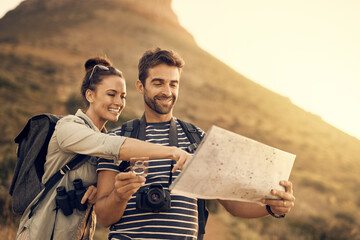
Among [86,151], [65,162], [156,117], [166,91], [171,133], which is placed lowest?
[65,162]

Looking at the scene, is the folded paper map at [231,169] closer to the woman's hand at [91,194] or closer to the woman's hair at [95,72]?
the woman's hand at [91,194]

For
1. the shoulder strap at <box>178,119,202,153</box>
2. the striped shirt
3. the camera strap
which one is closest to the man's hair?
the camera strap

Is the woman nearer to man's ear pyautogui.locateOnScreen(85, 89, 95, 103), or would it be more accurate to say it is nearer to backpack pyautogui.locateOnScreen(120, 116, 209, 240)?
man's ear pyautogui.locateOnScreen(85, 89, 95, 103)

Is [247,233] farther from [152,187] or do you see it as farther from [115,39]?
[115,39]

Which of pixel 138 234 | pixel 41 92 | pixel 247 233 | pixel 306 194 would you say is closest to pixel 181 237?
pixel 138 234

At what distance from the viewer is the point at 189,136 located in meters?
2.52

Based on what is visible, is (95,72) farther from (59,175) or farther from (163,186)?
(163,186)

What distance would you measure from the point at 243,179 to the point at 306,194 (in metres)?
15.0

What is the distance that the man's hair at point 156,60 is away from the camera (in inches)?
105

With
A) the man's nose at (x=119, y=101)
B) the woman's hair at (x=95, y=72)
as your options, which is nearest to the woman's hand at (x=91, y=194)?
the man's nose at (x=119, y=101)

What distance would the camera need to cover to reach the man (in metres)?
1.94

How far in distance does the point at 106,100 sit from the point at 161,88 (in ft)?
1.76

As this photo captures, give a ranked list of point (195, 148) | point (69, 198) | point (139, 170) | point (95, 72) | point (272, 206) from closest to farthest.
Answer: point (139, 170) → point (272, 206) → point (69, 198) → point (195, 148) → point (95, 72)

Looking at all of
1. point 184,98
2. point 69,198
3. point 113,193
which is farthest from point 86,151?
point 184,98
